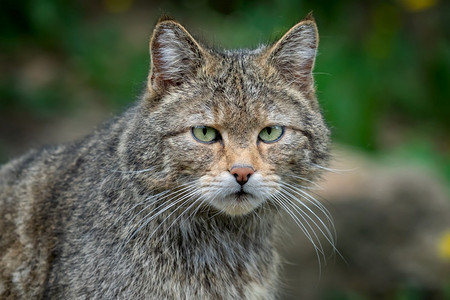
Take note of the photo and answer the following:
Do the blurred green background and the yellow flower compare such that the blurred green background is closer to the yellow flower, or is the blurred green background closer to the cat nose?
the yellow flower

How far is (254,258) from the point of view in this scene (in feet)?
13.3

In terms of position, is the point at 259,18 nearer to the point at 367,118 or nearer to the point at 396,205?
the point at 367,118

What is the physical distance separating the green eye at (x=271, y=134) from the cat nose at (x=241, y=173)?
0.26 m

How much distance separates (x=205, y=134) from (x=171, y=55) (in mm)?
447

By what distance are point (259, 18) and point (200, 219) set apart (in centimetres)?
303

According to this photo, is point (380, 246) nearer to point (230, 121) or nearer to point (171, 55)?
point (230, 121)

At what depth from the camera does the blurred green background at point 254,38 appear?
681cm

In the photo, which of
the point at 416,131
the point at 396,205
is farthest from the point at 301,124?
the point at 416,131

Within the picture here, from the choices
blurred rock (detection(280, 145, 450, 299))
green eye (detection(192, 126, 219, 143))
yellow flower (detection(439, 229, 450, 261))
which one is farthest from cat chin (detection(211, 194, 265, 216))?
yellow flower (detection(439, 229, 450, 261))

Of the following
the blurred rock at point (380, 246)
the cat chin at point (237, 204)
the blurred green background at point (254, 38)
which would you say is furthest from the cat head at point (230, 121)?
the blurred green background at point (254, 38)

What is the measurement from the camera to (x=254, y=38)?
6316 millimetres

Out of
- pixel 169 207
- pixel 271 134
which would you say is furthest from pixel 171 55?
pixel 169 207

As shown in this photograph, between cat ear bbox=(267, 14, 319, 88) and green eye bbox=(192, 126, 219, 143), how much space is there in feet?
1.83

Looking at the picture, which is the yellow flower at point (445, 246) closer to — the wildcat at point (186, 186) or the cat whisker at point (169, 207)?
the wildcat at point (186, 186)
